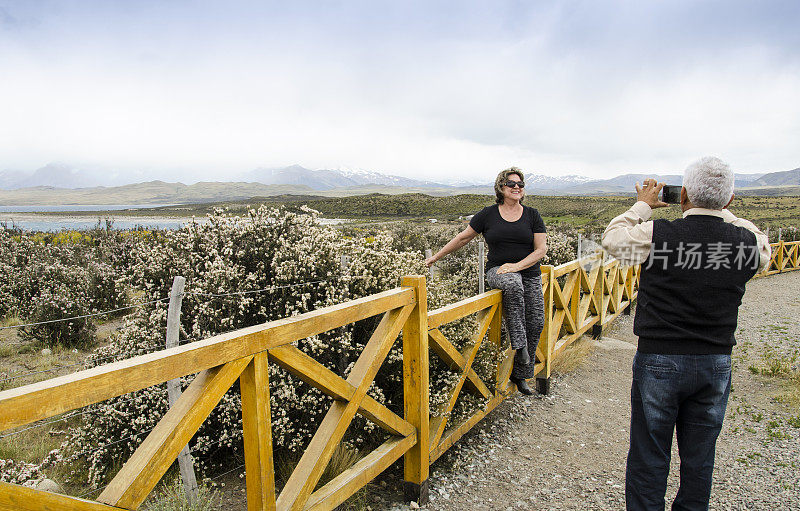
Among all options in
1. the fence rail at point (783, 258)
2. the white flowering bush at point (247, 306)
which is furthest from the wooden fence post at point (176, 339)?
the fence rail at point (783, 258)

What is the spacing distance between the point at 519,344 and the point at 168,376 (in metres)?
3.40

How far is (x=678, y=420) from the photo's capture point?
8.09ft

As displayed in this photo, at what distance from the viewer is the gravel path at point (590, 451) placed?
345cm

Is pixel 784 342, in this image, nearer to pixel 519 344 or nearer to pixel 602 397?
pixel 602 397

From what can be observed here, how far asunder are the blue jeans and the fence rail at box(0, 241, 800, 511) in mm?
Answer: 1276

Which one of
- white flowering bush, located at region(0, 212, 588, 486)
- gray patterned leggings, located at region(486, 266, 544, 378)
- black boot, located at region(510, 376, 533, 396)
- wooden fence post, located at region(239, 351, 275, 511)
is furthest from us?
black boot, located at region(510, 376, 533, 396)

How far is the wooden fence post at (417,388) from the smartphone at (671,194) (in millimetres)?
1391

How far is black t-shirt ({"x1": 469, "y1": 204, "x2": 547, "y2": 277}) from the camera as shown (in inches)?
164

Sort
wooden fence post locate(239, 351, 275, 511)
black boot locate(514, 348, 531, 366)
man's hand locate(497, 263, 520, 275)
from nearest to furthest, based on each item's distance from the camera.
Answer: wooden fence post locate(239, 351, 275, 511)
man's hand locate(497, 263, 520, 275)
black boot locate(514, 348, 531, 366)

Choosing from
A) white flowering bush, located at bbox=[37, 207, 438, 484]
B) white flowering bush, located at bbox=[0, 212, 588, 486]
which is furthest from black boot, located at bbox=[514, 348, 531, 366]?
white flowering bush, located at bbox=[37, 207, 438, 484]

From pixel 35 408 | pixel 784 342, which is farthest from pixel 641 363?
pixel 784 342

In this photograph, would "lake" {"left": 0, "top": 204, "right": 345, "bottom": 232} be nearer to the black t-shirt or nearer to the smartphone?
the black t-shirt

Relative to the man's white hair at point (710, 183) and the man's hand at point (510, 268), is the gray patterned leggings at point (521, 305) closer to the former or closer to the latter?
the man's hand at point (510, 268)

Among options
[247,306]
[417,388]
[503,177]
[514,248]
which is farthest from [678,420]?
[247,306]
